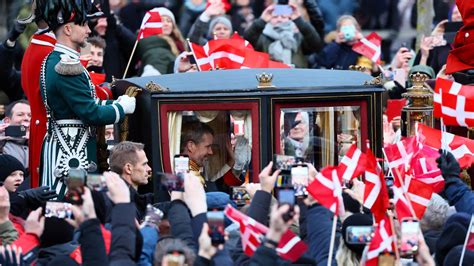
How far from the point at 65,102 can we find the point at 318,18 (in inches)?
254

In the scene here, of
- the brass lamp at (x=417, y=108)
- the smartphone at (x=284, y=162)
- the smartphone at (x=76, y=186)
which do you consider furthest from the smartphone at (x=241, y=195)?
the smartphone at (x=76, y=186)

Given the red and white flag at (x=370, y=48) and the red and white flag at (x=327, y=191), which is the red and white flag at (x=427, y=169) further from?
the red and white flag at (x=370, y=48)

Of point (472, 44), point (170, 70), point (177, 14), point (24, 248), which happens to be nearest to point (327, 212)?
point (24, 248)

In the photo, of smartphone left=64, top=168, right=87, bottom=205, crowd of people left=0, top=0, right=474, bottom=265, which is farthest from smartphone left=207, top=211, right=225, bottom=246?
smartphone left=64, top=168, right=87, bottom=205

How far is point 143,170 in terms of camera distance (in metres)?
11.9

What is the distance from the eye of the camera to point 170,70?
55.3 ft

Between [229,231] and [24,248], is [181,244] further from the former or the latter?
[229,231]

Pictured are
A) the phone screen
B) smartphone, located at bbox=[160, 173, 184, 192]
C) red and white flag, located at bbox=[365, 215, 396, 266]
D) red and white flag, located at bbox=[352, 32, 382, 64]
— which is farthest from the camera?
red and white flag, located at bbox=[352, 32, 382, 64]

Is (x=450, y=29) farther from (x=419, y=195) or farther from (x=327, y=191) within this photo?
(x=327, y=191)

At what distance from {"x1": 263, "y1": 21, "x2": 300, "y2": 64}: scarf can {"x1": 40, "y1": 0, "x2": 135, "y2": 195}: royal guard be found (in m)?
5.13

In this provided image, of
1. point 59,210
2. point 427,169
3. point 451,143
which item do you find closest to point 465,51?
point 451,143

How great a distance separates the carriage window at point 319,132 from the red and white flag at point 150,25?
3.67 metres

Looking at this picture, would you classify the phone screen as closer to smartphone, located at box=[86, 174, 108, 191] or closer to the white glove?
smartphone, located at box=[86, 174, 108, 191]

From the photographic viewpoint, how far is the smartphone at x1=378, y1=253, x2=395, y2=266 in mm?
9547
